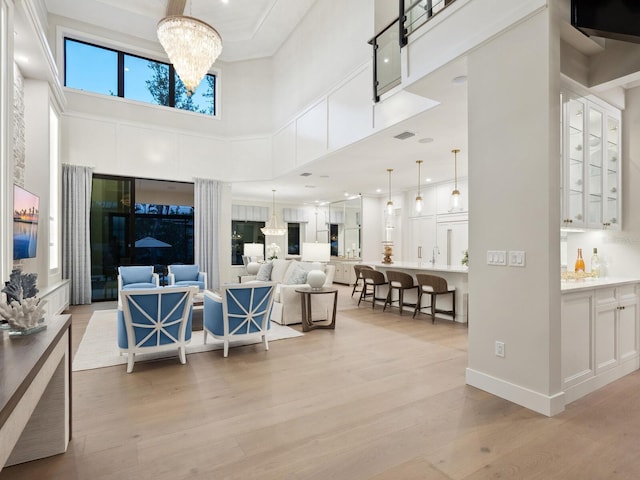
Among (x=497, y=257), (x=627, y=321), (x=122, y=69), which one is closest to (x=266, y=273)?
(x=497, y=257)

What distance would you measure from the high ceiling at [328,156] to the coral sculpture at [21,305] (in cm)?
374

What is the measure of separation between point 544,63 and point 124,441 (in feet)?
12.4

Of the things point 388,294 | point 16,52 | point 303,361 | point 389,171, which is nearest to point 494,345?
point 303,361

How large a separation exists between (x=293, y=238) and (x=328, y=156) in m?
6.83

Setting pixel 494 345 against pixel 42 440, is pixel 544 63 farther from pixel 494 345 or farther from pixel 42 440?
pixel 42 440

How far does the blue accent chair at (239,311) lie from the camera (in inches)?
155

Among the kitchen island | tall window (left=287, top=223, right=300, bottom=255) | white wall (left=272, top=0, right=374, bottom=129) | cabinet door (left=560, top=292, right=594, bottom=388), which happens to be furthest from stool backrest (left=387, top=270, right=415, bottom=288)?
tall window (left=287, top=223, right=300, bottom=255)

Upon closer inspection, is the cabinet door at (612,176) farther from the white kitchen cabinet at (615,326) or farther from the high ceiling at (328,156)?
the high ceiling at (328,156)

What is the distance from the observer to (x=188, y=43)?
203 inches

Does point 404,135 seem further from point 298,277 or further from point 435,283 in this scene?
point 298,277

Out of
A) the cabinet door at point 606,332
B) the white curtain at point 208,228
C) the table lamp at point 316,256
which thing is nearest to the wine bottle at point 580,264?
the cabinet door at point 606,332

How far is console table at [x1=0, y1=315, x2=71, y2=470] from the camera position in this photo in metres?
1.16

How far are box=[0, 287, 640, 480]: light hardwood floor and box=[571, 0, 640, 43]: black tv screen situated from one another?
2766 mm

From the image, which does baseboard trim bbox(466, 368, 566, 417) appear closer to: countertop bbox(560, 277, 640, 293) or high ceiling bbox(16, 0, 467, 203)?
countertop bbox(560, 277, 640, 293)
